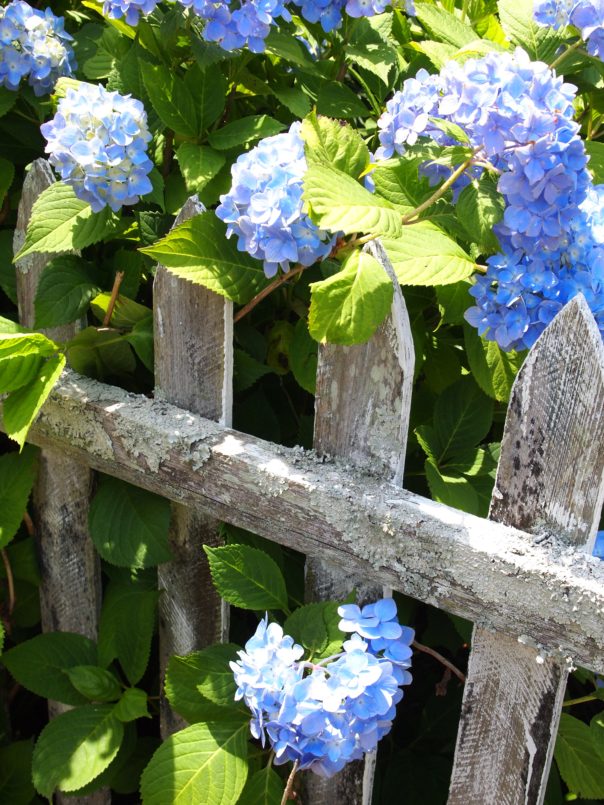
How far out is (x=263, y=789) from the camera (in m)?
1.42

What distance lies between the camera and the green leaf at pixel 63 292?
1.54 m

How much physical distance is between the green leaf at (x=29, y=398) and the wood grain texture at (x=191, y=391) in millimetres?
184

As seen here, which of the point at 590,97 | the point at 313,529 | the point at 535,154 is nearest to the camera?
the point at 535,154

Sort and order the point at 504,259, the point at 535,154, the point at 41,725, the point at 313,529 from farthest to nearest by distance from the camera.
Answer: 1. the point at 41,725
2. the point at 313,529
3. the point at 504,259
4. the point at 535,154

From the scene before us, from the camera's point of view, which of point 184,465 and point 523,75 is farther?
point 184,465

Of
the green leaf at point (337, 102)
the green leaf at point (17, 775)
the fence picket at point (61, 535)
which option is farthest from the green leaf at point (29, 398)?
the green leaf at point (17, 775)

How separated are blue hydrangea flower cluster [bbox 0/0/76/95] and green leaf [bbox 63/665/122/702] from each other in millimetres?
1061

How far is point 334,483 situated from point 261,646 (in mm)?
260

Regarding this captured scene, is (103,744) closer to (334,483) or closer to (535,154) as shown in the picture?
(334,483)

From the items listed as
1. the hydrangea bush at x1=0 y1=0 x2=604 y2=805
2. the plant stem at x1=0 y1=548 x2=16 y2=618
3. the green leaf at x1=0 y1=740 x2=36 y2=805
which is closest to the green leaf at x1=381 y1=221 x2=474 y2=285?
the hydrangea bush at x1=0 y1=0 x2=604 y2=805

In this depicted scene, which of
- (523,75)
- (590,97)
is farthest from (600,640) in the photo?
(590,97)

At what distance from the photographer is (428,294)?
1580mm

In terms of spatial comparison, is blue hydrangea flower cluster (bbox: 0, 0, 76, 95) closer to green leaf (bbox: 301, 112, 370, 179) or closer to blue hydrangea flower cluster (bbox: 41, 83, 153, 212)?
blue hydrangea flower cluster (bbox: 41, 83, 153, 212)

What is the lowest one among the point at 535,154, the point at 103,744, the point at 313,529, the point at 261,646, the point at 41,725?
the point at 41,725
